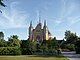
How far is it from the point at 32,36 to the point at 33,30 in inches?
158

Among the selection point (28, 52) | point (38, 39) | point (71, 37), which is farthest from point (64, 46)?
point (28, 52)

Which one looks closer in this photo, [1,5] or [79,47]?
[1,5]

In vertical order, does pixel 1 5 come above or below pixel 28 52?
above

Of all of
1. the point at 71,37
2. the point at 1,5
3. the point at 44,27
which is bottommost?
the point at 1,5

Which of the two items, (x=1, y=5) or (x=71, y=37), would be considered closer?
(x=1, y=5)

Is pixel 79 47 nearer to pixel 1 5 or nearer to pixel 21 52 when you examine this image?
pixel 21 52

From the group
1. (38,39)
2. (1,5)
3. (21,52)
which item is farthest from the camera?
(38,39)

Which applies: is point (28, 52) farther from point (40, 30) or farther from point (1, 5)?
point (40, 30)

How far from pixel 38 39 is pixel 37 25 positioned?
901 centimetres

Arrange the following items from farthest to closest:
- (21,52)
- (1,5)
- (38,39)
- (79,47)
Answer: (38,39) → (79,47) → (21,52) → (1,5)

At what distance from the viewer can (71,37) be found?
92.5 meters

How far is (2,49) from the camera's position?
41.8m

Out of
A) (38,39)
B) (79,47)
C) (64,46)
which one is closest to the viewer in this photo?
(79,47)

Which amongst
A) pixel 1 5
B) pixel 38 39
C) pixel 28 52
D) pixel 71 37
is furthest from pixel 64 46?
pixel 1 5
